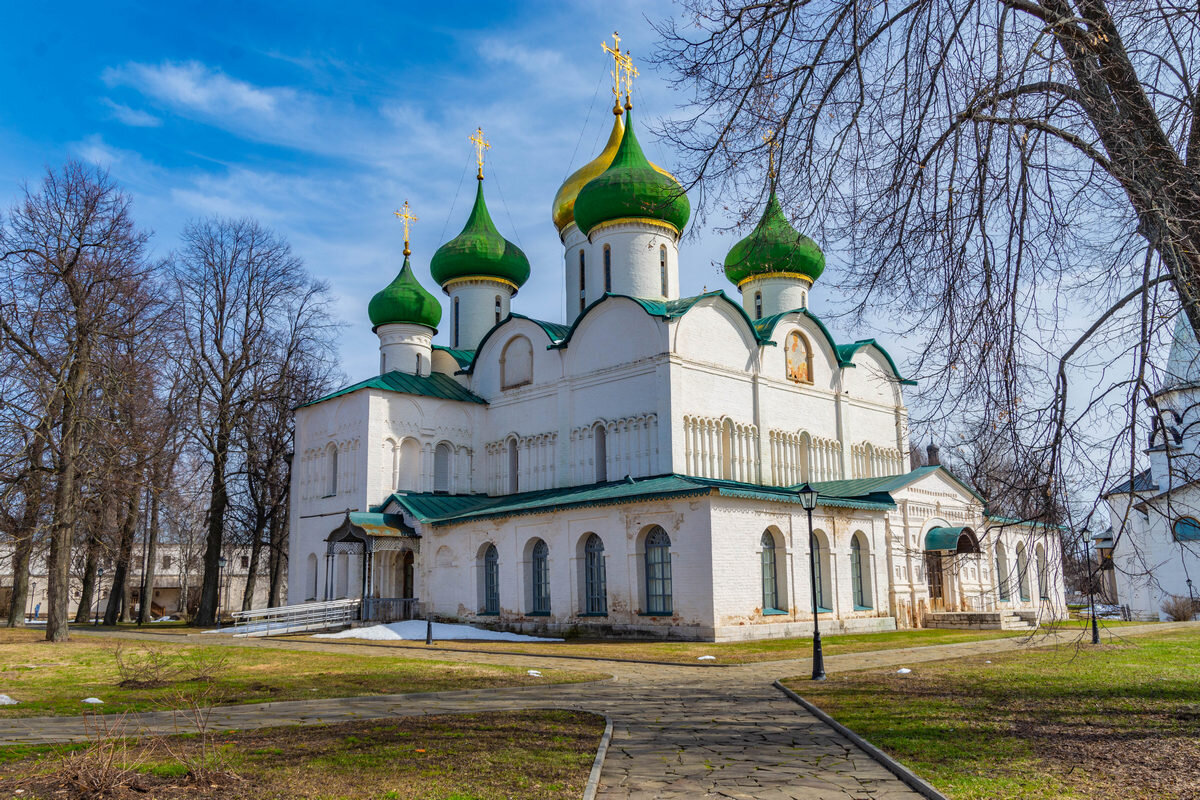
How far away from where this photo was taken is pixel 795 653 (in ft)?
52.1

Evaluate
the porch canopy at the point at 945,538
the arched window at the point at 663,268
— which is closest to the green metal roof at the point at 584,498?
the porch canopy at the point at 945,538

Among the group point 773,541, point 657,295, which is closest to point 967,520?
point 773,541

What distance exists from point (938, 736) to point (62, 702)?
28.2 ft

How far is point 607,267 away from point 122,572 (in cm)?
2039

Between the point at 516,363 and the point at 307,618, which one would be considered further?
the point at 516,363

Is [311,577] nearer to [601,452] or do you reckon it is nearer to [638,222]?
[601,452]

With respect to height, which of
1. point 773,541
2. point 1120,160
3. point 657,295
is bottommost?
point 773,541

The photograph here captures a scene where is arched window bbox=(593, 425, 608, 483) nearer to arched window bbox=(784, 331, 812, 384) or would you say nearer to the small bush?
arched window bbox=(784, 331, 812, 384)

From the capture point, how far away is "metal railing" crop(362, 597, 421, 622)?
82.8ft

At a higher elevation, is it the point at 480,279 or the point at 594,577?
the point at 480,279

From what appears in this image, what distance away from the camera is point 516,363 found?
2891 cm

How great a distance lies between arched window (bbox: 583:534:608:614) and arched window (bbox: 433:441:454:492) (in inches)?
314

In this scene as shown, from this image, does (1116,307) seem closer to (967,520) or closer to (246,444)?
(967,520)

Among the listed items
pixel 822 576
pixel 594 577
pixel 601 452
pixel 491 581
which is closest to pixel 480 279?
pixel 601 452
